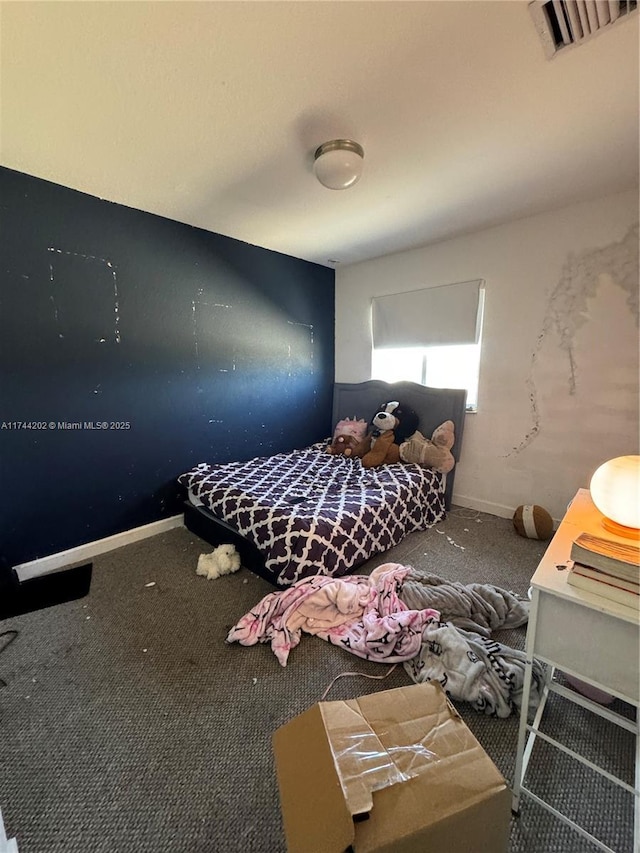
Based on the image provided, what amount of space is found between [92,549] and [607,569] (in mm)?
2772

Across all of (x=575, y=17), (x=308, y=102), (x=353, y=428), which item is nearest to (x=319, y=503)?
(x=353, y=428)

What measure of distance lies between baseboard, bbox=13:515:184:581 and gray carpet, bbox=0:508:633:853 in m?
0.43

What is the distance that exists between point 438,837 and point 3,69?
2.63 m

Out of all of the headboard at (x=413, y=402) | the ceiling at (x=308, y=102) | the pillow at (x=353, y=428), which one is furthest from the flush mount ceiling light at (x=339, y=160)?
the pillow at (x=353, y=428)

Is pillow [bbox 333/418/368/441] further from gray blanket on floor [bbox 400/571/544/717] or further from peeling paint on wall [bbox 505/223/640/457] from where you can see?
gray blanket on floor [bbox 400/571/544/717]

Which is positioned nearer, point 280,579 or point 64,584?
point 280,579

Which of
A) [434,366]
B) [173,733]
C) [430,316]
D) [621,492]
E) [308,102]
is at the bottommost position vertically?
[173,733]

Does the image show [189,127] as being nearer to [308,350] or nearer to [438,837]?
[308,350]

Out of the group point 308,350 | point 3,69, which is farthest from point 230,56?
point 308,350

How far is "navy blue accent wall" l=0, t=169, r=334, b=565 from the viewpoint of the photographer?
2070 millimetres

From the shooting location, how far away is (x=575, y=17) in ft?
3.71

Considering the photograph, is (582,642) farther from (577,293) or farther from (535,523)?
(577,293)

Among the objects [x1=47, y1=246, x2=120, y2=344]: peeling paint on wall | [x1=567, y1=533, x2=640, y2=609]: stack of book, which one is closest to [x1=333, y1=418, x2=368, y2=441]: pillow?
[x1=47, y1=246, x2=120, y2=344]: peeling paint on wall

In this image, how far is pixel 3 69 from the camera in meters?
1.31
